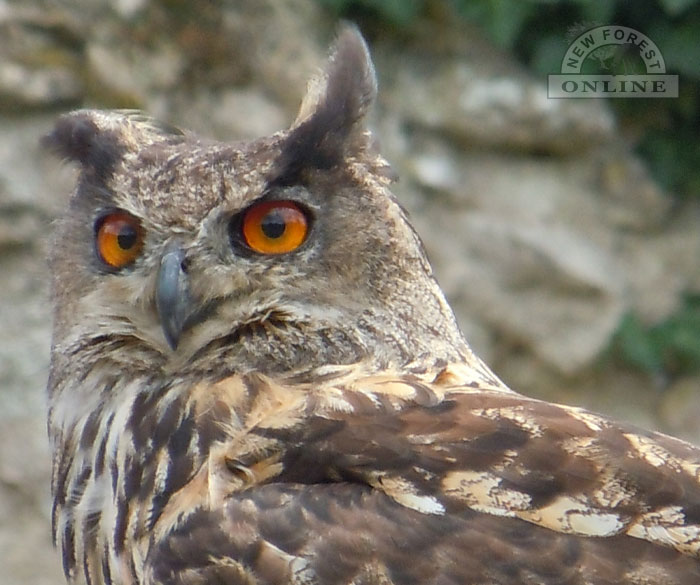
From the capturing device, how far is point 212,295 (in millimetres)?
1503

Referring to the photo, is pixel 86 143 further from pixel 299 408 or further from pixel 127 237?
pixel 299 408

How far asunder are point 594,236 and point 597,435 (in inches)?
110

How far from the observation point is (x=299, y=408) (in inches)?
54.2

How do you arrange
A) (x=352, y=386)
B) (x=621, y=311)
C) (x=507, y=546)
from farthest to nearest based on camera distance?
(x=621, y=311) < (x=352, y=386) < (x=507, y=546)

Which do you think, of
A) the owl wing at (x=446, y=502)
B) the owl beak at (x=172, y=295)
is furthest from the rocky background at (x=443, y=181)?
the owl wing at (x=446, y=502)

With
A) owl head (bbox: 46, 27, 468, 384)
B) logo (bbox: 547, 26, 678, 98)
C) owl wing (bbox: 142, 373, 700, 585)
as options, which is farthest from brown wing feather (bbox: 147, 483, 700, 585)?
logo (bbox: 547, 26, 678, 98)

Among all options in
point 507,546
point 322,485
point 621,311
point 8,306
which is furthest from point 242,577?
point 621,311

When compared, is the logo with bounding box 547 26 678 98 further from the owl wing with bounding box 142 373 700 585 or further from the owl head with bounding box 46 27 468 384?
the owl wing with bounding box 142 373 700 585

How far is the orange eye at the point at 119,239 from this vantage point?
1517mm

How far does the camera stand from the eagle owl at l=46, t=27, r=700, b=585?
46.6 inches

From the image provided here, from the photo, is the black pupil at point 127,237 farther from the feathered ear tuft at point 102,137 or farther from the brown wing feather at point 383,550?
the brown wing feather at point 383,550

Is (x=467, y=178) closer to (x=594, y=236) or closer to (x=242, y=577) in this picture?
(x=594, y=236)

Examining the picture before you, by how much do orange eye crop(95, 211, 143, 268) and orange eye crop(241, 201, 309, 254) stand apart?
160mm

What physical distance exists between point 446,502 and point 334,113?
63 cm
